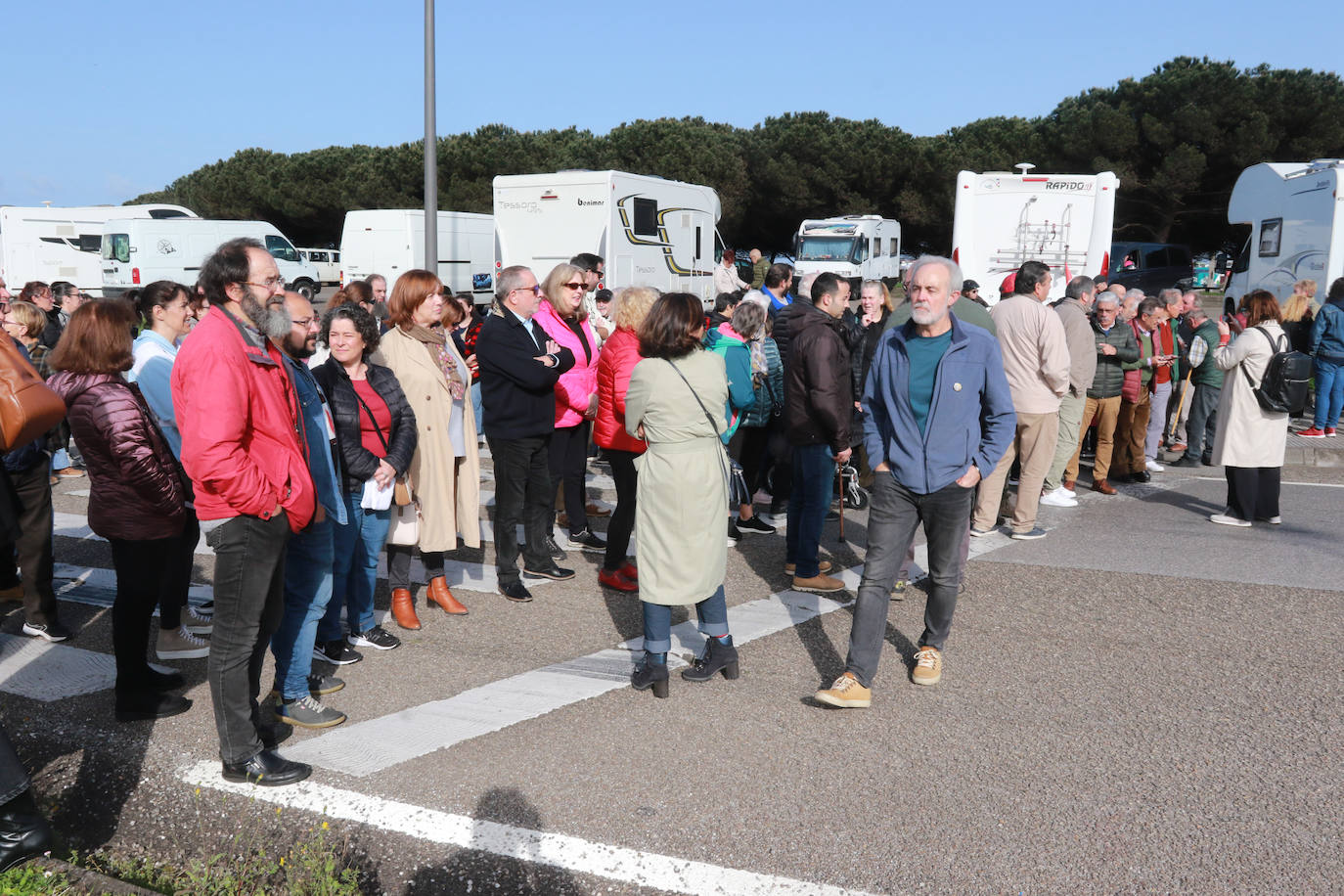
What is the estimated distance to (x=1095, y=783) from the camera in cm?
376

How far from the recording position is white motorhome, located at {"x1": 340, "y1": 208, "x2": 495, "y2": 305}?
1080 inches

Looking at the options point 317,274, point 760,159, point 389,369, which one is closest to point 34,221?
point 317,274

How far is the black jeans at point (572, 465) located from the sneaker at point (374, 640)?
157 cm

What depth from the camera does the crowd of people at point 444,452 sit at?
3.61 meters

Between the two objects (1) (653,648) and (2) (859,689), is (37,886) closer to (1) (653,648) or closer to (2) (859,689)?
(1) (653,648)

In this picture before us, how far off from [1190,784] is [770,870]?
1726mm

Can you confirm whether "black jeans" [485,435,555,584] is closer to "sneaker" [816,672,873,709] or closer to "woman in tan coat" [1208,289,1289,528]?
"sneaker" [816,672,873,709]

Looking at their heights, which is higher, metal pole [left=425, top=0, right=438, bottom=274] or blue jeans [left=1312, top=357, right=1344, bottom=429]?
metal pole [left=425, top=0, right=438, bottom=274]

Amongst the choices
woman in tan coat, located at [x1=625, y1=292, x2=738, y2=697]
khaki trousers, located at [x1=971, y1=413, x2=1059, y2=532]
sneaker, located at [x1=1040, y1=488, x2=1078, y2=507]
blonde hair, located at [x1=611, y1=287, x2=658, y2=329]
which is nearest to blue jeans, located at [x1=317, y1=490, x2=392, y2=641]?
woman in tan coat, located at [x1=625, y1=292, x2=738, y2=697]

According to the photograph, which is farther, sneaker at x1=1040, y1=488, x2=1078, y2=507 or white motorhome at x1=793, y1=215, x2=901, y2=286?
white motorhome at x1=793, y1=215, x2=901, y2=286

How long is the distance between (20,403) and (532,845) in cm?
227

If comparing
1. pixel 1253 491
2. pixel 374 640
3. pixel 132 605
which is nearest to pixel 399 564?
pixel 374 640

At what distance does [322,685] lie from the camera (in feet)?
15.3

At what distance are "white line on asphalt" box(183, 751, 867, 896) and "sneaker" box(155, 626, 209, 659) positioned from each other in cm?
151
